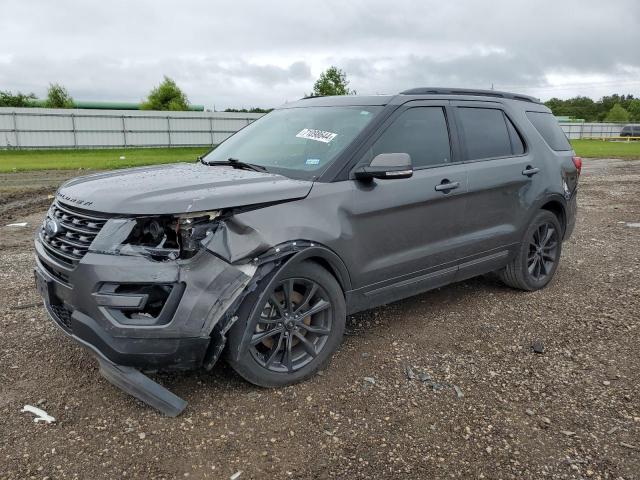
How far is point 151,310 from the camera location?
295 centimetres

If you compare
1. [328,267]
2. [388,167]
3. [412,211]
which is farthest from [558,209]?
[328,267]

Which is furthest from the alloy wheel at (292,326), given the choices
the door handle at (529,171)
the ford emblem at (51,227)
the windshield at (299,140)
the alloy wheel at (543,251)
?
the alloy wheel at (543,251)

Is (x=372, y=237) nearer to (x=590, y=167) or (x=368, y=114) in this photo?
(x=368, y=114)

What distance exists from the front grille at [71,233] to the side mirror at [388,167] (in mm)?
1679

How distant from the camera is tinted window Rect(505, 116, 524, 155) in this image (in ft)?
16.7

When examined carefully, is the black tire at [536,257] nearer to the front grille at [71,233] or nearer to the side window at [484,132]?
the side window at [484,132]

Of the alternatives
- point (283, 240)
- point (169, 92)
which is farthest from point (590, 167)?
point (169, 92)

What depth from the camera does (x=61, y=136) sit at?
31.4 m

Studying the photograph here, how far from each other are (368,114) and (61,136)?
31671 mm

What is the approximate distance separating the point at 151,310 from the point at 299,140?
1800 millimetres

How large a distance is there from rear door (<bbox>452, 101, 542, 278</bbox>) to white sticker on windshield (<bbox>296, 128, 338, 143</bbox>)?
1228 millimetres

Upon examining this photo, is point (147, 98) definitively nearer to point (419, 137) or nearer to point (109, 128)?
point (109, 128)

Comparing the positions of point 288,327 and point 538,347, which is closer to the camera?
point 288,327

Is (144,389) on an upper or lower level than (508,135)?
lower
